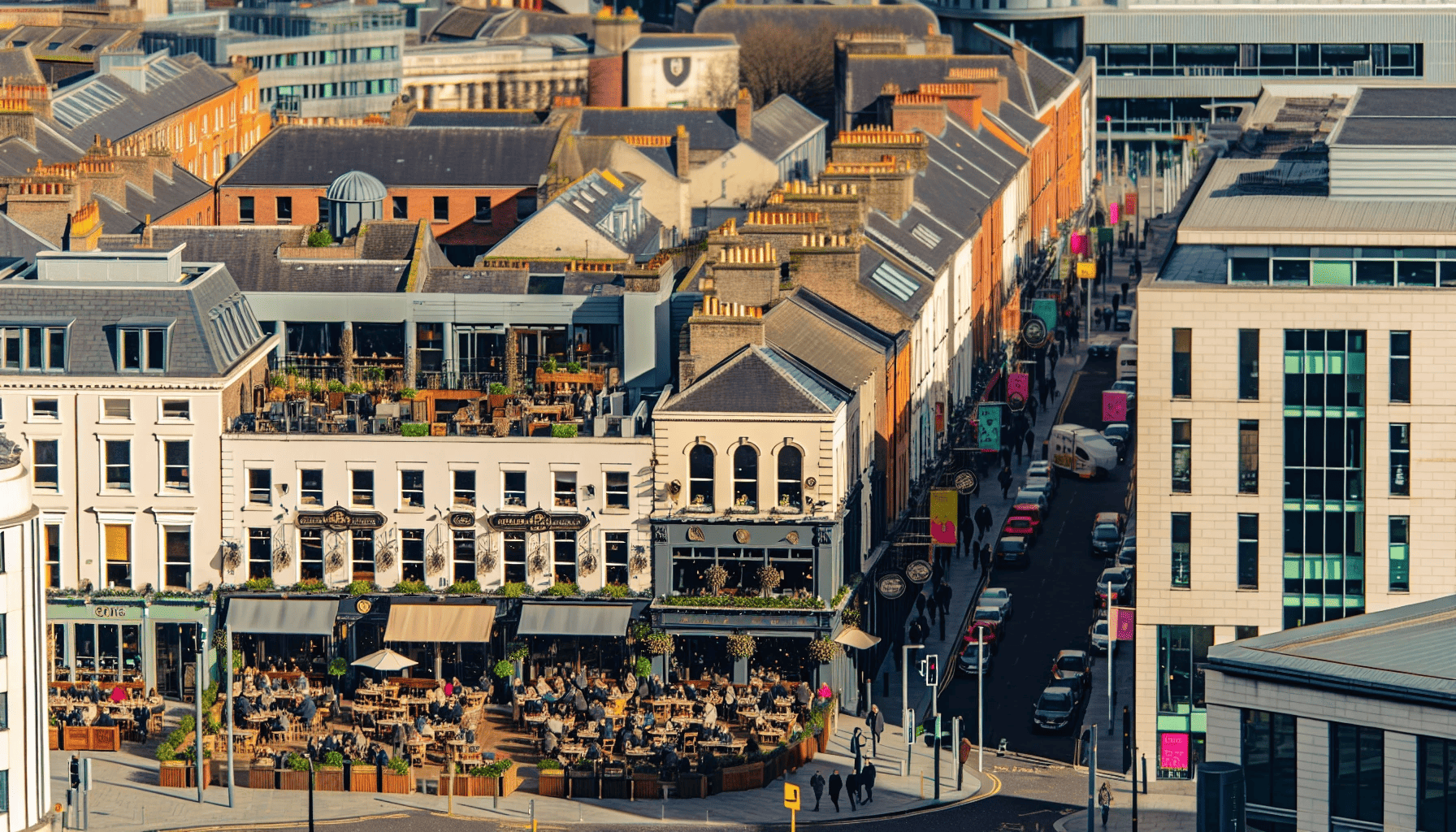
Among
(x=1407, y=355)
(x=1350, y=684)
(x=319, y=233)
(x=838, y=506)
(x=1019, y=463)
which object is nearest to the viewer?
(x=1350, y=684)

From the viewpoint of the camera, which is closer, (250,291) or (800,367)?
(800,367)

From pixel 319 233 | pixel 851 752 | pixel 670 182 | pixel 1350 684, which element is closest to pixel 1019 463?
pixel 670 182

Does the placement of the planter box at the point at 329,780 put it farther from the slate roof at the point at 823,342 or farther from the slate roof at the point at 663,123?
the slate roof at the point at 663,123

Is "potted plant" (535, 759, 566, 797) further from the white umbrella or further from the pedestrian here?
the pedestrian

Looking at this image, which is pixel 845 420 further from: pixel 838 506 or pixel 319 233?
pixel 319 233

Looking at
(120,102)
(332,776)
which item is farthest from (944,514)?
(120,102)

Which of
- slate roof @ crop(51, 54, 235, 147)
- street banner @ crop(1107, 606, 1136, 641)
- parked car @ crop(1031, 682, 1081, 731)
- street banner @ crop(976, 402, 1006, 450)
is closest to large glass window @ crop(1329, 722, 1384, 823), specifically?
street banner @ crop(1107, 606, 1136, 641)

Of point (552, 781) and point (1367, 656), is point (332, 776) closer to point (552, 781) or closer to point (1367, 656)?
point (552, 781)
